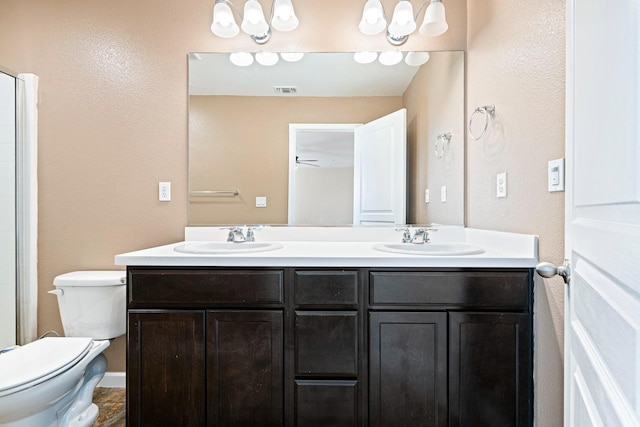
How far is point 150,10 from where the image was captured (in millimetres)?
1963

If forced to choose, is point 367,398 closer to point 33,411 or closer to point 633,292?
point 633,292

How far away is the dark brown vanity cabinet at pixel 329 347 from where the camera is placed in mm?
1290

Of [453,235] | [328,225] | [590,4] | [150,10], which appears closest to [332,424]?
[328,225]

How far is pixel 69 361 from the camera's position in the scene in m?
1.32

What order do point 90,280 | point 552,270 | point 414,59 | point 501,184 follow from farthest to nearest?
1. point 414,59
2. point 90,280
3. point 501,184
4. point 552,270

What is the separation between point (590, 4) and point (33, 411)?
2.04 metres

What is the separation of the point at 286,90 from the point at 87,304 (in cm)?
158

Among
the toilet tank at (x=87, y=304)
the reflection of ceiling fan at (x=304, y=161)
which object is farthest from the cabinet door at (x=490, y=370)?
the toilet tank at (x=87, y=304)

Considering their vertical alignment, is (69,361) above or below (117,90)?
below

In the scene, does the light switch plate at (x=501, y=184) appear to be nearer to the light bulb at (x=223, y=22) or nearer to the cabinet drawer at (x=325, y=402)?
the cabinet drawer at (x=325, y=402)

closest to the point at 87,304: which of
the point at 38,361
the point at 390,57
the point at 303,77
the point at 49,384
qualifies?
the point at 38,361

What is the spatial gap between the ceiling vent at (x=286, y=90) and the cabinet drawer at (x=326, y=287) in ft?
3.75

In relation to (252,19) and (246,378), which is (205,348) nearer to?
(246,378)

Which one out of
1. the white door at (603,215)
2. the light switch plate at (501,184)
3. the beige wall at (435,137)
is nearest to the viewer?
the white door at (603,215)
